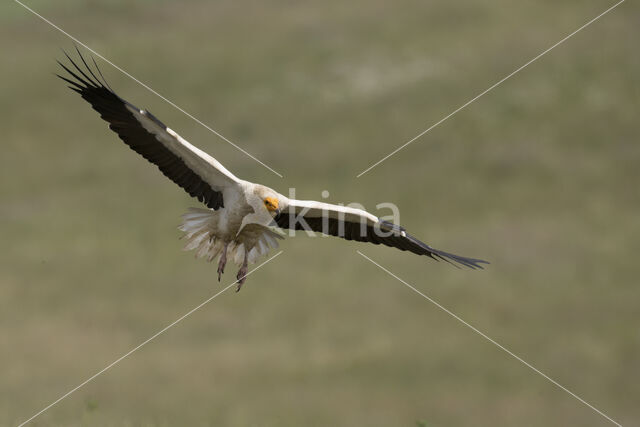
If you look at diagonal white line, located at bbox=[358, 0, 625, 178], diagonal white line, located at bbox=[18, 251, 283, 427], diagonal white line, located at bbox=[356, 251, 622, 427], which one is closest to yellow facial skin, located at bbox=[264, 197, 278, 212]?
diagonal white line, located at bbox=[18, 251, 283, 427]

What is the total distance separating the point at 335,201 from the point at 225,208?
41.6 feet

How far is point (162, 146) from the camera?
10156 millimetres

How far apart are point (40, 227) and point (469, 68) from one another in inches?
501

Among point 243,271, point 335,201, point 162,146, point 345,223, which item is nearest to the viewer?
point 162,146

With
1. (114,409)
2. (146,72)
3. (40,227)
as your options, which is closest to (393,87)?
(146,72)

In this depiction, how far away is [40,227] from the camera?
2283 centimetres

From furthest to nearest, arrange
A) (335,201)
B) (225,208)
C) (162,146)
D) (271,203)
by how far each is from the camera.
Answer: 1. (335,201)
2. (225,208)
3. (162,146)
4. (271,203)

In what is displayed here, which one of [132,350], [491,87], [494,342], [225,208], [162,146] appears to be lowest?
[132,350]

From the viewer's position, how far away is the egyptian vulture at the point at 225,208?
32.7 ft

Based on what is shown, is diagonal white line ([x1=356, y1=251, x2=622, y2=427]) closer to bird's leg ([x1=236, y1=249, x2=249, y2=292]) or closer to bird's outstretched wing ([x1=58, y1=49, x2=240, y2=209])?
bird's leg ([x1=236, y1=249, x2=249, y2=292])

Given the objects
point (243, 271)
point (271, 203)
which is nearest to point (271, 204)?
point (271, 203)

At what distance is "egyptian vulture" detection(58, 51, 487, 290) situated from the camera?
32.7 feet

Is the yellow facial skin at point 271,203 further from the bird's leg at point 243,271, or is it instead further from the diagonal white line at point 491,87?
the diagonal white line at point 491,87

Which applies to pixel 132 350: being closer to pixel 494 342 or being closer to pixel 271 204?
pixel 494 342
